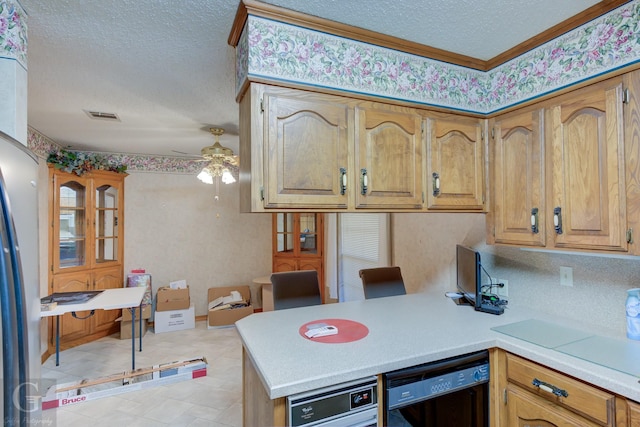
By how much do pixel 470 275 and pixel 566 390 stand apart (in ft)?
2.55

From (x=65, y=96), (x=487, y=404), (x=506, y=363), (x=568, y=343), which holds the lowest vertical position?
(x=487, y=404)

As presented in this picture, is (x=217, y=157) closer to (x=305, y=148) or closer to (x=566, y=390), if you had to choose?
(x=305, y=148)

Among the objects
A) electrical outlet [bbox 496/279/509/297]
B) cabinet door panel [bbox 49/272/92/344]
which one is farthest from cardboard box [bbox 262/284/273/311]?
electrical outlet [bbox 496/279/509/297]

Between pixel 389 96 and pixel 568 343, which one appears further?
pixel 389 96

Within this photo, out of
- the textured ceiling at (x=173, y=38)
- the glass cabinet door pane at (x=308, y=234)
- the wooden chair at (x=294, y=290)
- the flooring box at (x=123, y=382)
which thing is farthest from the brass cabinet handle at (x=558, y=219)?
the glass cabinet door pane at (x=308, y=234)

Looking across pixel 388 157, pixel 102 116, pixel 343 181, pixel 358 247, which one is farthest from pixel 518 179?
pixel 102 116

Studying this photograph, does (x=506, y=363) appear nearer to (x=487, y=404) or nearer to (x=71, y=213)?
(x=487, y=404)

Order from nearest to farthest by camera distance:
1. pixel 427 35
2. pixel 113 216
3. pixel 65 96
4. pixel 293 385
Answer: pixel 293 385 < pixel 427 35 < pixel 65 96 < pixel 113 216

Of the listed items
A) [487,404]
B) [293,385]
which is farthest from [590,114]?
[293,385]

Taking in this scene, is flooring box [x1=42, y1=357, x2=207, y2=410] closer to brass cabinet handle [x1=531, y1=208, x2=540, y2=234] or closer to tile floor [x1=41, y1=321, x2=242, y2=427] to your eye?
tile floor [x1=41, y1=321, x2=242, y2=427]

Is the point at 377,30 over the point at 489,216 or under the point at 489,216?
over

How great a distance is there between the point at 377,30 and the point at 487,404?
1933 mm

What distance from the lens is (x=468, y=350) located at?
4.78 feet

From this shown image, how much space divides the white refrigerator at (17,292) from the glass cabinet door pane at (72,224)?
3532 millimetres
